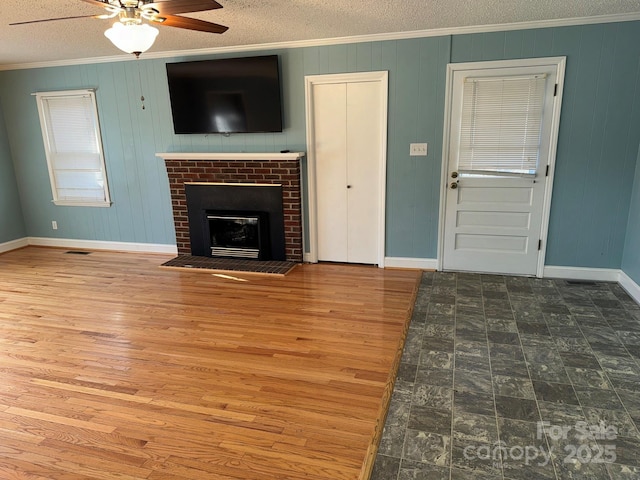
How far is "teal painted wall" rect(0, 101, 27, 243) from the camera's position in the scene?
18.2 feet

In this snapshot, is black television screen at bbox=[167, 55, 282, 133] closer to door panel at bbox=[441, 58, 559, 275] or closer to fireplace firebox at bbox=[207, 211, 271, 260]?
fireplace firebox at bbox=[207, 211, 271, 260]

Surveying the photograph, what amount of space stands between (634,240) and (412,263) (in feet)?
6.46

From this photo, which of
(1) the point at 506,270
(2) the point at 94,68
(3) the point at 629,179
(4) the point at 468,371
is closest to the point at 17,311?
(2) the point at 94,68

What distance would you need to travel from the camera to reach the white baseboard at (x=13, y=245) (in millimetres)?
5592

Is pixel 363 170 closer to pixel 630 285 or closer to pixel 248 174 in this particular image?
pixel 248 174

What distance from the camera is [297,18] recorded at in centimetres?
340

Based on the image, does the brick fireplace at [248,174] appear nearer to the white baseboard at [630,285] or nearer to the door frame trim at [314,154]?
the door frame trim at [314,154]

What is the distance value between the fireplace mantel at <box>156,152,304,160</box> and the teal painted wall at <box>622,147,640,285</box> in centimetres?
312

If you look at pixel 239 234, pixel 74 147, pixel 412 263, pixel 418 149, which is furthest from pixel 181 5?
pixel 74 147

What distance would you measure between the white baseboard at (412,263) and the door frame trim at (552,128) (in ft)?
0.44

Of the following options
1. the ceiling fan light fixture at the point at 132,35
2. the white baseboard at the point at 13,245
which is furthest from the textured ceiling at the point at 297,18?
the white baseboard at the point at 13,245

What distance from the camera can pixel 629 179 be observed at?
12.4ft

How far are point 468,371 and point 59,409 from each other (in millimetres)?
2367

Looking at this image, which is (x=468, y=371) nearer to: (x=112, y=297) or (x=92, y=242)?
(x=112, y=297)
